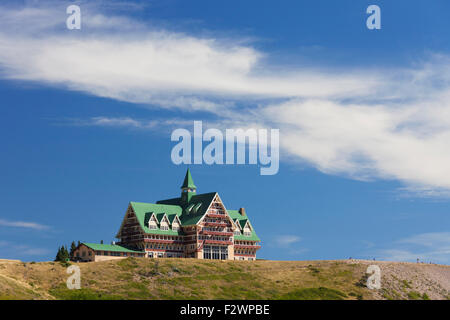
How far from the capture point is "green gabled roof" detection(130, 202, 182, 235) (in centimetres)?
16225

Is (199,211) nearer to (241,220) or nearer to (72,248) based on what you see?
(241,220)

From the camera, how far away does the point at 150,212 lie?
540 feet

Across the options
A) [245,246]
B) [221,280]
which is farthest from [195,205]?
[221,280]

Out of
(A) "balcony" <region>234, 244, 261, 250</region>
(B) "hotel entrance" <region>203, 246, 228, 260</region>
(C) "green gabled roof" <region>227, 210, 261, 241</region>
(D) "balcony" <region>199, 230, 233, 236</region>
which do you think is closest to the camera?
(B) "hotel entrance" <region>203, 246, 228, 260</region>

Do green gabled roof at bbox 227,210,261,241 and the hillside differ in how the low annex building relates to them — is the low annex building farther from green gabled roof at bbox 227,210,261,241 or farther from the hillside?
the hillside

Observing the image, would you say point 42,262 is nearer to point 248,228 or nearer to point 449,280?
point 248,228

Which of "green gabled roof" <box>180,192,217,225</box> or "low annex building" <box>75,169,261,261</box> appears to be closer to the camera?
"low annex building" <box>75,169,261,261</box>

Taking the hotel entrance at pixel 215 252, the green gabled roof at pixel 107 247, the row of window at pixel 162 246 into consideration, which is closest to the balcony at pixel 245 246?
the hotel entrance at pixel 215 252

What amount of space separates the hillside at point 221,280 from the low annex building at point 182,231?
777 centimetres

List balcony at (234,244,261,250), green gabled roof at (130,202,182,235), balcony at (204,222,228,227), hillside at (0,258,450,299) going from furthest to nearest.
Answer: balcony at (234,244,261,250) < balcony at (204,222,228,227) < green gabled roof at (130,202,182,235) < hillside at (0,258,450,299)

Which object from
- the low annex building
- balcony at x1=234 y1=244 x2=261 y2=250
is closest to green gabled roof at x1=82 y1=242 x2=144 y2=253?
the low annex building

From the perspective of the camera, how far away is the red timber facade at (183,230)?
162 m
